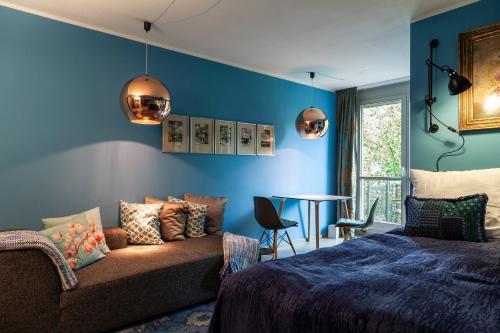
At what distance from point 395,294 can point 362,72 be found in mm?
3948

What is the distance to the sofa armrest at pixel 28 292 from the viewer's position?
189 cm

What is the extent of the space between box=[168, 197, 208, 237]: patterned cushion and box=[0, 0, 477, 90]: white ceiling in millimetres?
1780

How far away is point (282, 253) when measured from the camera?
435 cm

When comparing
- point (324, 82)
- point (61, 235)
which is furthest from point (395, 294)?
point (324, 82)

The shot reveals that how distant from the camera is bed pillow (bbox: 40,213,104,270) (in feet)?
7.71

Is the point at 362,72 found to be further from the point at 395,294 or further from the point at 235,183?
the point at 395,294

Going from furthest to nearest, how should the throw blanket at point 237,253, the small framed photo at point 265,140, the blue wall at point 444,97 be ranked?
the small framed photo at point 265,140, the throw blanket at point 237,253, the blue wall at point 444,97

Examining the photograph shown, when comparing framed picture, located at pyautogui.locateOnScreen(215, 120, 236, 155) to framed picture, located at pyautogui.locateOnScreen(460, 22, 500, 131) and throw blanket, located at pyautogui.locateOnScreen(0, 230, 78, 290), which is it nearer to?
throw blanket, located at pyautogui.locateOnScreen(0, 230, 78, 290)

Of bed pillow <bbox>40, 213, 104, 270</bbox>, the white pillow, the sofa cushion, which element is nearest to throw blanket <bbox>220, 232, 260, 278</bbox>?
the sofa cushion

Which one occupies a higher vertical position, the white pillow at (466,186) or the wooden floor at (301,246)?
the white pillow at (466,186)

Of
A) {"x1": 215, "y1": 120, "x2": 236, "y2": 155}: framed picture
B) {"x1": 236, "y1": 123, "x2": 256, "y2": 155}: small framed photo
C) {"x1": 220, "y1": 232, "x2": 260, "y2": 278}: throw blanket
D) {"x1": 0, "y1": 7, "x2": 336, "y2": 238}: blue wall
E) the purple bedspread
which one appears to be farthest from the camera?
{"x1": 236, "y1": 123, "x2": 256, "y2": 155}: small framed photo

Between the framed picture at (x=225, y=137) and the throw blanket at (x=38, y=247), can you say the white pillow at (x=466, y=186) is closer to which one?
the framed picture at (x=225, y=137)

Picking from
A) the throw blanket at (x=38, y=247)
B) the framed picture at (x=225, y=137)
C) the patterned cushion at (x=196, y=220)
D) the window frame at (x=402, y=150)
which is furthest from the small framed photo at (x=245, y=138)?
the throw blanket at (x=38, y=247)

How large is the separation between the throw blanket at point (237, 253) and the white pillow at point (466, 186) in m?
1.49
